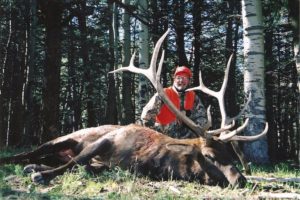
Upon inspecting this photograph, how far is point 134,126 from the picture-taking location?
675 centimetres

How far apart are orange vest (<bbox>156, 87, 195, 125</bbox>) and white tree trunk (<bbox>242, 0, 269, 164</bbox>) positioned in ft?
4.60

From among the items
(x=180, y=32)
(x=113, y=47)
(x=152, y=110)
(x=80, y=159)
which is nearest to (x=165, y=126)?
(x=152, y=110)

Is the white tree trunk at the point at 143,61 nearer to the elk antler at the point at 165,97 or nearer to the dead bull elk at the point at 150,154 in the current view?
the elk antler at the point at 165,97

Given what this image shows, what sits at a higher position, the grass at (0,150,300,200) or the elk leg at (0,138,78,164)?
the elk leg at (0,138,78,164)

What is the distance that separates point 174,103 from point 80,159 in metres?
2.69

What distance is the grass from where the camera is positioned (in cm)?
452

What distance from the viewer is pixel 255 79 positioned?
9.09m

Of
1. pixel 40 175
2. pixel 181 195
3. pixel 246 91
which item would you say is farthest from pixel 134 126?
pixel 246 91

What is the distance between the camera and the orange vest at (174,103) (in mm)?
8102

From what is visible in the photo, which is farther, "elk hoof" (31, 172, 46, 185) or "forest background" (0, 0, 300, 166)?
"forest background" (0, 0, 300, 166)

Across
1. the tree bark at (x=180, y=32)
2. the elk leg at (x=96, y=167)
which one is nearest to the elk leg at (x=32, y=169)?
the elk leg at (x=96, y=167)

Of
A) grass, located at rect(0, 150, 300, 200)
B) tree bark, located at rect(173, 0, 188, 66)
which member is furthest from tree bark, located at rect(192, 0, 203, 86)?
grass, located at rect(0, 150, 300, 200)

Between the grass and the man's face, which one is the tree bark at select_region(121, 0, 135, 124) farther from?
the grass

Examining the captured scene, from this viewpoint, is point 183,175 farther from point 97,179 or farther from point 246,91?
point 246,91
